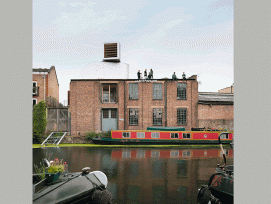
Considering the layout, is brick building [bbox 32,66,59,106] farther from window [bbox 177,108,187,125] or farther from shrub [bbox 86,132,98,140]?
window [bbox 177,108,187,125]

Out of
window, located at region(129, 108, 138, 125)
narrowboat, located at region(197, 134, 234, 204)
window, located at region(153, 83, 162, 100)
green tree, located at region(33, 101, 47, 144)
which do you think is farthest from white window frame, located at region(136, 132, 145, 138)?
narrowboat, located at region(197, 134, 234, 204)

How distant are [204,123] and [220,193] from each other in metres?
21.3

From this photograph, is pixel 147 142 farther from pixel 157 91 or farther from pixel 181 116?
pixel 157 91

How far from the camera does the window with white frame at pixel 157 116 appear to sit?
2582 cm

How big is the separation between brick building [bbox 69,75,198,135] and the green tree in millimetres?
3336

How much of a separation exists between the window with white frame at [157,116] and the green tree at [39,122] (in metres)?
13.5

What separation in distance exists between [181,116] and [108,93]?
10189 mm

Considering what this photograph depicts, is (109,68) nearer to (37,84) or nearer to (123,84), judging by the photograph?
(123,84)

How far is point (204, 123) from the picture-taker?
84.5ft

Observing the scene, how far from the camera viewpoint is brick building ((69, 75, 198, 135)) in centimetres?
2569

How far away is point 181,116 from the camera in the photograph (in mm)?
25953

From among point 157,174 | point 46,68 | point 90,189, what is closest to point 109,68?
point 46,68

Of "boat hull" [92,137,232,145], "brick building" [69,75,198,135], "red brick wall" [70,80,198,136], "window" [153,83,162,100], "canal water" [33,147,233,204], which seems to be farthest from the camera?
"window" [153,83,162,100]

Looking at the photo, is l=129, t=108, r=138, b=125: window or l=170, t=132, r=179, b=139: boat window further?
l=129, t=108, r=138, b=125: window
